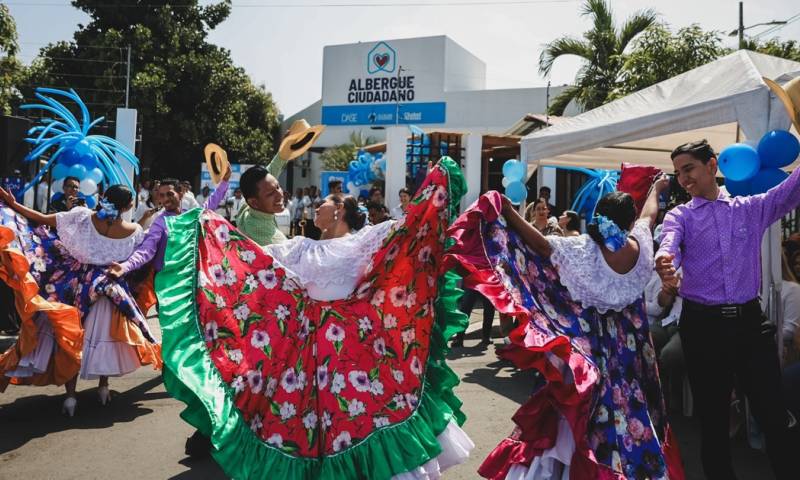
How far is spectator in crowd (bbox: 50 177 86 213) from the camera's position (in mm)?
7660

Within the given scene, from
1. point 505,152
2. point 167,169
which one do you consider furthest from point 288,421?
point 167,169

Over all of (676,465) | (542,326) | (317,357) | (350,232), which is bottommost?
(676,465)

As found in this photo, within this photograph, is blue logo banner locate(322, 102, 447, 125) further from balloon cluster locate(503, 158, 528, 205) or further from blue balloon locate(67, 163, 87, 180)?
blue balloon locate(67, 163, 87, 180)

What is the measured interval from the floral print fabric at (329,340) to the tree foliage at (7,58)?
14.0 m

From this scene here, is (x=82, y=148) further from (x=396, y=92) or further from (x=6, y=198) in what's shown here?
(x=396, y=92)

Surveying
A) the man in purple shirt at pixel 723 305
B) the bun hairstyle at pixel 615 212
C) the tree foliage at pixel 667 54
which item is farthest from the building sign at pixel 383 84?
the bun hairstyle at pixel 615 212

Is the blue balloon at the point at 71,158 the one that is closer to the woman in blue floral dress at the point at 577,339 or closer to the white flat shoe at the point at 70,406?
the white flat shoe at the point at 70,406

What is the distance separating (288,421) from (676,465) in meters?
1.95

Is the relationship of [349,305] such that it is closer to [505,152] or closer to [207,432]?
[207,432]

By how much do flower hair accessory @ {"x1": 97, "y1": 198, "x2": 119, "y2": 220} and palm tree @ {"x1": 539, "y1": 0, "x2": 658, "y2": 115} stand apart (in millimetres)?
12217

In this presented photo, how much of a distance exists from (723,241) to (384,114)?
29.9 metres

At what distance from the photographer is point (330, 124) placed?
111 feet

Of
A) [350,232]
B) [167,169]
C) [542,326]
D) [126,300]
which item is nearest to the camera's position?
[542,326]

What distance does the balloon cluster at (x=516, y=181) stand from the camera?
7.29 m
